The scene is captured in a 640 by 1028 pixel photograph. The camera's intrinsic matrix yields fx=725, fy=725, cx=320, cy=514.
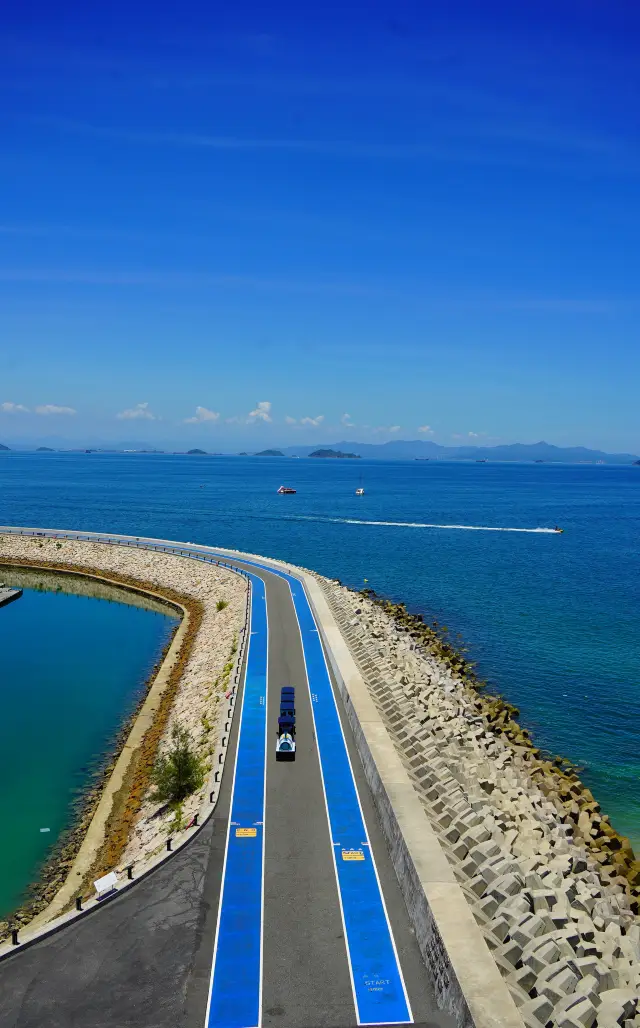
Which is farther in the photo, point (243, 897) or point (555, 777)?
point (555, 777)

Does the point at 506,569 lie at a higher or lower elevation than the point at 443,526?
lower

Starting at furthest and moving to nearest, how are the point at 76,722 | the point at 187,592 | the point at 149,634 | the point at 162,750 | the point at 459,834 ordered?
the point at 187,592 < the point at 149,634 < the point at 76,722 < the point at 162,750 < the point at 459,834

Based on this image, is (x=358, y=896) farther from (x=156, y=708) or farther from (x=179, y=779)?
(x=156, y=708)

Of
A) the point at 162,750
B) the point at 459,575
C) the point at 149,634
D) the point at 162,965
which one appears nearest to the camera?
the point at 162,965

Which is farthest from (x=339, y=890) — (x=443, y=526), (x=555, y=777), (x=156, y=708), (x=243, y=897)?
(x=443, y=526)

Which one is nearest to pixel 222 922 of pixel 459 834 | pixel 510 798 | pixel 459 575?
pixel 459 834

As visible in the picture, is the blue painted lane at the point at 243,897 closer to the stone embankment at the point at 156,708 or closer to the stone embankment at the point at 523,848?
the stone embankment at the point at 156,708

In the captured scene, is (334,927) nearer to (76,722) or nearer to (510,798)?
(510,798)
